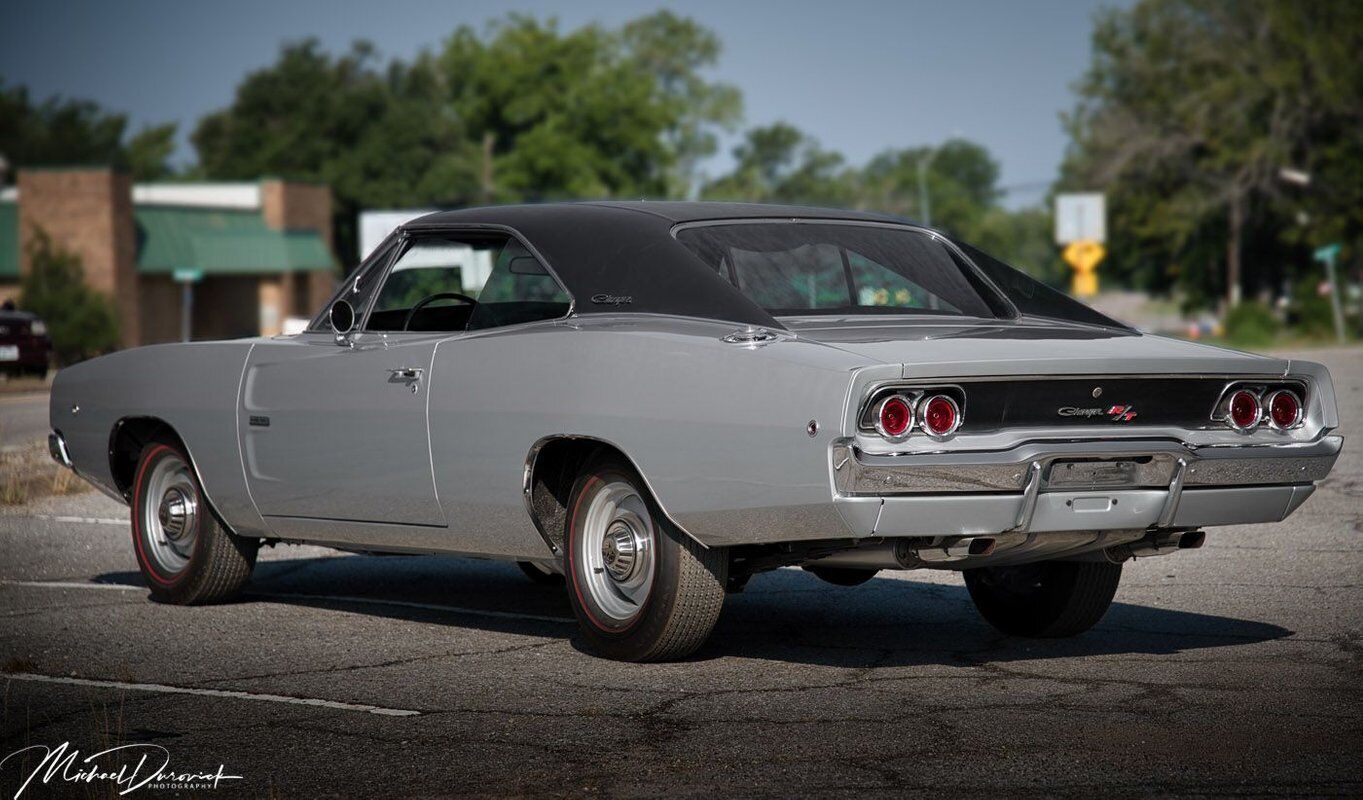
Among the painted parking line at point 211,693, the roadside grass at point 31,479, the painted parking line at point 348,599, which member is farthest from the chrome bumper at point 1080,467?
the roadside grass at point 31,479

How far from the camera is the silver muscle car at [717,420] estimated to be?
229 inches

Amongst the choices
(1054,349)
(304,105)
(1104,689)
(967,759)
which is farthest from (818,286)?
(304,105)

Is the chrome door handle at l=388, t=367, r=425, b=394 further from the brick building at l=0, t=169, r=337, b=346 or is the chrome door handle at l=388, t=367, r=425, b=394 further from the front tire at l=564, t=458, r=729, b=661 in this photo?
the brick building at l=0, t=169, r=337, b=346

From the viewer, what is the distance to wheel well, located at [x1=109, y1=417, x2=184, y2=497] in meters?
8.76

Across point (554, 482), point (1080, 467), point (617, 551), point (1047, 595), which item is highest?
point (1080, 467)

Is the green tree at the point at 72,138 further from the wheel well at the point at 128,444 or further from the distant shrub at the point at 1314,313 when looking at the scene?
the wheel well at the point at 128,444

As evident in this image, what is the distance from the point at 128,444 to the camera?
8938 millimetres

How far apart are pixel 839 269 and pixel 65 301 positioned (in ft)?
179

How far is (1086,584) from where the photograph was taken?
7.12 metres

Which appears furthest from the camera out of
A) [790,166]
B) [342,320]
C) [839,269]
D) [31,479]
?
[790,166]

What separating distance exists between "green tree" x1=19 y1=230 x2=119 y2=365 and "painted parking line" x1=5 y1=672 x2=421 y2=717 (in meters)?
52.1

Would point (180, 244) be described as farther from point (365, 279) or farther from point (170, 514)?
point (365, 279)

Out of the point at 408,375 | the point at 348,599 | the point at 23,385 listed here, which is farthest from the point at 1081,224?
the point at 408,375

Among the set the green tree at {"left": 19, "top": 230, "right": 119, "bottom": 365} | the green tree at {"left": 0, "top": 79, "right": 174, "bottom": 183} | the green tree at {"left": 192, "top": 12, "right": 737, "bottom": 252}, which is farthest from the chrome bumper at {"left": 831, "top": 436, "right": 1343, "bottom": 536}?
the green tree at {"left": 0, "top": 79, "right": 174, "bottom": 183}
